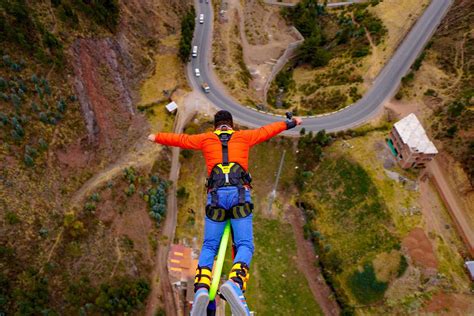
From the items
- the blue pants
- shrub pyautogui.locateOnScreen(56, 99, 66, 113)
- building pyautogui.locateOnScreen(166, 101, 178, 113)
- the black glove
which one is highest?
building pyautogui.locateOnScreen(166, 101, 178, 113)

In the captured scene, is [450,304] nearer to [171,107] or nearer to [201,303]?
[201,303]

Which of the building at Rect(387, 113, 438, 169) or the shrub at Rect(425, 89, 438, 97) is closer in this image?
the building at Rect(387, 113, 438, 169)

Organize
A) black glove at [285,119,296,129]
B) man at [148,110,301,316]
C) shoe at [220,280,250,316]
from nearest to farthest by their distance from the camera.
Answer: shoe at [220,280,250,316] < man at [148,110,301,316] < black glove at [285,119,296,129]

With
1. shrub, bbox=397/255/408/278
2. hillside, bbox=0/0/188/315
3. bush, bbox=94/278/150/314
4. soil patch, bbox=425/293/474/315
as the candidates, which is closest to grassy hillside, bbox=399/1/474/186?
shrub, bbox=397/255/408/278

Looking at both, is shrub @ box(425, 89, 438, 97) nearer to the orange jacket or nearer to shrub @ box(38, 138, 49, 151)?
the orange jacket

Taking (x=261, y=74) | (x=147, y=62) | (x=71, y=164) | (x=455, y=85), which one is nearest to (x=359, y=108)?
(x=455, y=85)

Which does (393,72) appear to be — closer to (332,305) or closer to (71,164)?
(332,305)
